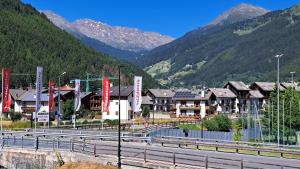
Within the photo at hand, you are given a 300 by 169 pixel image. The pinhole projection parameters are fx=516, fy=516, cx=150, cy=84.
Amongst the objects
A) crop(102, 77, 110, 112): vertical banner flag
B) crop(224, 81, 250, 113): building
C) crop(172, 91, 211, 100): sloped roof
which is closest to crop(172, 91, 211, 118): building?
crop(172, 91, 211, 100): sloped roof

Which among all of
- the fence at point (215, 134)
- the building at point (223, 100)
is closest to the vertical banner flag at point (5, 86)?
the fence at point (215, 134)

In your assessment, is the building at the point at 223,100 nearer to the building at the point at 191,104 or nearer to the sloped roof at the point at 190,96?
the sloped roof at the point at 190,96

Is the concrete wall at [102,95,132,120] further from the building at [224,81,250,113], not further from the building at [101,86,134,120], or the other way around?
the building at [224,81,250,113]

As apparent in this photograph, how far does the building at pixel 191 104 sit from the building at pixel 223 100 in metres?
4.02

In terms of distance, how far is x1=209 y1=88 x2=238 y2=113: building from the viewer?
164 meters

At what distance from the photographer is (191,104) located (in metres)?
158

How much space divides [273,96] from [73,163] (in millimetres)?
63666

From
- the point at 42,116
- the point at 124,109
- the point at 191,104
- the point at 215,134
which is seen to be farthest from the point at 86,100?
the point at 42,116

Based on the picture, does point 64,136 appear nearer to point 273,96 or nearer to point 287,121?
point 287,121

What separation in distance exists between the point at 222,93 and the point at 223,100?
7.63 feet

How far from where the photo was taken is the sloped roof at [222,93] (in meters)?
165

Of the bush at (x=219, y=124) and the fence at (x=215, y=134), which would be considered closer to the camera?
the fence at (x=215, y=134)

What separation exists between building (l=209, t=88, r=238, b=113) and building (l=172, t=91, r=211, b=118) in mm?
4022

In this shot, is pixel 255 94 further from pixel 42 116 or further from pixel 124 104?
pixel 42 116
